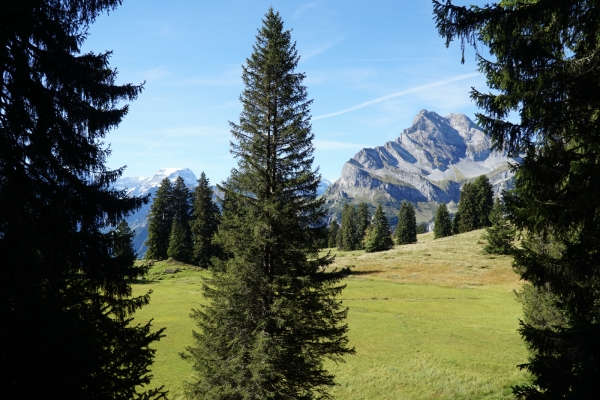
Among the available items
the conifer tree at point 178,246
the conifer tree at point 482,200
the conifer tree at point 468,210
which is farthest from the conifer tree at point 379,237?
the conifer tree at point 178,246

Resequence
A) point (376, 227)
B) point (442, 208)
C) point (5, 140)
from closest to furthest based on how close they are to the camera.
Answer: point (5, 140) < point (376, 227) < point (442, 208)

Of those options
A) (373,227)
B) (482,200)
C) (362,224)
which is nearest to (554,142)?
(373,227)

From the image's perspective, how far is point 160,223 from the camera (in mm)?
63844

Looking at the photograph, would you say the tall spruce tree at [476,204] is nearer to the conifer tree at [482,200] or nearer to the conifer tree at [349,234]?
the conifer tree at [482,200]

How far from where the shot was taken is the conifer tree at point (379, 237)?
7975 cm

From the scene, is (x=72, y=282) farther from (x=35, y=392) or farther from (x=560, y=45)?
(x=560, y=45)

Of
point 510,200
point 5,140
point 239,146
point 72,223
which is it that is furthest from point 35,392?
point 239,146

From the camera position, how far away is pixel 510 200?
720 centimetres

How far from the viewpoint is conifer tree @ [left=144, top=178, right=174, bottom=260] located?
62969 millimetres

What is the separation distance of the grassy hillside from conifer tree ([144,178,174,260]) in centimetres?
716

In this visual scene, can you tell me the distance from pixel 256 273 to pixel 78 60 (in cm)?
891

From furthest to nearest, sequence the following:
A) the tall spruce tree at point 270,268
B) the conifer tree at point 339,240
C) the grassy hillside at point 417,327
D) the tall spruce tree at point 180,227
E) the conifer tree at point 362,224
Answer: the conifer tree at point 339,240 < the conifer tree at point 362,224 < the tall spruce tree at point 180,227 < the grassy hillside at point 417,327 < the tall spruce tree at point 270,268

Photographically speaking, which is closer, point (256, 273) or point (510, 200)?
point (510, 200)

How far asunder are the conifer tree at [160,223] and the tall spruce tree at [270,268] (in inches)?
2125
